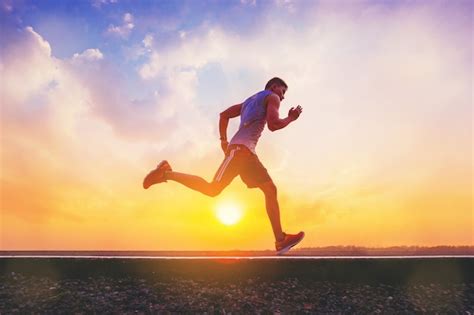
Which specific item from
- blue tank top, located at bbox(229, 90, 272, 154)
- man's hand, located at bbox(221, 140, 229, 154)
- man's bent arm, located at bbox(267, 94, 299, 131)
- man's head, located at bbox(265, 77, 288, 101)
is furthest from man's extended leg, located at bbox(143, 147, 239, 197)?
man's head, located at bbox(265, 77, 288, 101)

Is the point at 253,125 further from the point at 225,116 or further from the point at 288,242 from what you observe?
the point at 288,242

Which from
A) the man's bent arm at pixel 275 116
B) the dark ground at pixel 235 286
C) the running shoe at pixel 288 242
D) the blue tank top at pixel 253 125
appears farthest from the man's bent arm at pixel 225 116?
the dark ground at pixel 235 286

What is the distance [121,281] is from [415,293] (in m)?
2.90

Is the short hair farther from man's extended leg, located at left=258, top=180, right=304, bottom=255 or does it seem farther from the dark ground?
the dark ground

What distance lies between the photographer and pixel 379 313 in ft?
13.3

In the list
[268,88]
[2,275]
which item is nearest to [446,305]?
[268,88]

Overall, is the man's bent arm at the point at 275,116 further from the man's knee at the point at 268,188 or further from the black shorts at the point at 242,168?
the man's knee at the point at 268,188

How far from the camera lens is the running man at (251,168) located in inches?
203

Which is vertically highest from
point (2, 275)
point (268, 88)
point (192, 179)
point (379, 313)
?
point (268, 88)

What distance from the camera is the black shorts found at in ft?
16.9

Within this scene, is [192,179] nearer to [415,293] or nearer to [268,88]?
[268,88]

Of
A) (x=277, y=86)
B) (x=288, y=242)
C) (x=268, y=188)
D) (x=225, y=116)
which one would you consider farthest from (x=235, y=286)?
(x=277, y=86)

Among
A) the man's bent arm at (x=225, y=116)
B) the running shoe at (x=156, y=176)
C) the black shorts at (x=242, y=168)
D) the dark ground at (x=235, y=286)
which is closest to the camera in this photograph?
the dark ground at (x=235, y=286)

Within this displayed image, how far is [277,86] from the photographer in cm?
530
